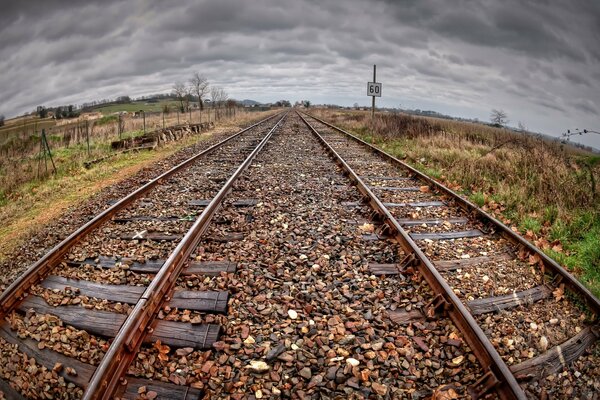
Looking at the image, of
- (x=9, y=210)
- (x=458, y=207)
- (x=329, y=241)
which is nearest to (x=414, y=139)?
(x=458, y=207)

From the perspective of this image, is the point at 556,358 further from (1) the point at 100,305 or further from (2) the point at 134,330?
(1) the point at 100,305

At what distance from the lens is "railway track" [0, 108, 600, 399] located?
262cm

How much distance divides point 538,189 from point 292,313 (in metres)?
6.66

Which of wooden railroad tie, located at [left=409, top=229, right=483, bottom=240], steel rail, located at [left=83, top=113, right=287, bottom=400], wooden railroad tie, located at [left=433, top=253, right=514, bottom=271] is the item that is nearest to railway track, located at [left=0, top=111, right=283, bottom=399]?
steel rail, located at [left=83, top=113, right=287, bottom=400]

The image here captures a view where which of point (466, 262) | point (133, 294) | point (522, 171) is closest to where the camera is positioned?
point (133, 294)

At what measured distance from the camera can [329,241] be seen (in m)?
4.84

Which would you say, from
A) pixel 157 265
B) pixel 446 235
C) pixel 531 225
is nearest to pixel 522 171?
pixel 531 225

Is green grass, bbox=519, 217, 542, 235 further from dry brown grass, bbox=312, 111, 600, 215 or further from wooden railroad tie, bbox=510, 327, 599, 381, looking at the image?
wooden railroad tie, bbox=510, 327, 599, 381

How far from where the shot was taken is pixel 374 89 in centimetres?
1822

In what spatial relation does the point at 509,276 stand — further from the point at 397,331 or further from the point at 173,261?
the point at 173,261

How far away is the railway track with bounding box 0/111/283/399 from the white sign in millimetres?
14717

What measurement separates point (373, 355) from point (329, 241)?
2083 millimetres

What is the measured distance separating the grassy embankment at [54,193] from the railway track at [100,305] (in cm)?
178

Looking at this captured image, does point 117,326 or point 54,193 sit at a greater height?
point 54,193
